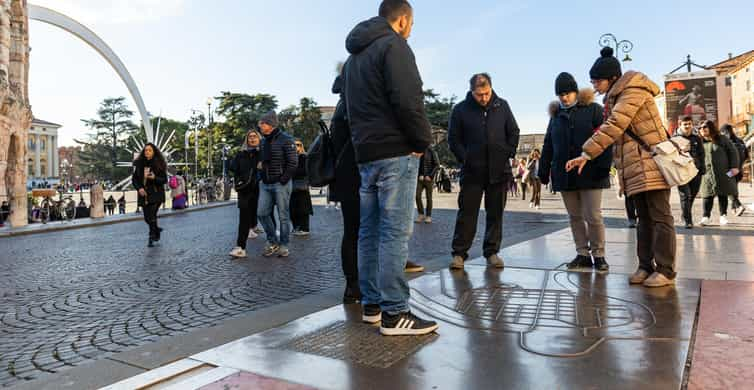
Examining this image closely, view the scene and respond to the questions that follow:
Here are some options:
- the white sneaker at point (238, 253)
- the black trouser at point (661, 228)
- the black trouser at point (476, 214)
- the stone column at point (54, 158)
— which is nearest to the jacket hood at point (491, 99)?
the black trouser at point (476, 214)

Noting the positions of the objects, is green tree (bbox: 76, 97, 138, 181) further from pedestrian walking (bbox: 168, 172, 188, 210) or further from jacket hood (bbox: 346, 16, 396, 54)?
jacket hood (bbox: 346, 16, 396, 54)

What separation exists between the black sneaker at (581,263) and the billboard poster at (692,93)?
42.2 metres

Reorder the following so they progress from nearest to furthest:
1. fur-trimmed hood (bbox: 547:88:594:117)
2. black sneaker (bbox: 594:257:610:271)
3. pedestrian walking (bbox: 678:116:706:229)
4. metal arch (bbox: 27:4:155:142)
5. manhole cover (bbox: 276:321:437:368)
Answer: manhole cover (bbox: 276:321:437:368) < black sneaker (bbox: 594:257:610:271) < fur-trimmed hood (bbox: 547:88:594:117) < pedestrian walking (bbox: 678:116:706:229) < metal arch (bbox: 27:4:155:142)

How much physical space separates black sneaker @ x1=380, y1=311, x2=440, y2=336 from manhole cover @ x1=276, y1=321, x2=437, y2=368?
3 centimetres

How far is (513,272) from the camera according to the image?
4.73m

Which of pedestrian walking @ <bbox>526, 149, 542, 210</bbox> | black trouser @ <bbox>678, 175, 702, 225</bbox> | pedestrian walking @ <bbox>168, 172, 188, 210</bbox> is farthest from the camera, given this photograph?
pedestrian walking @ <bbox>168, 172, 188, 210</bbox>

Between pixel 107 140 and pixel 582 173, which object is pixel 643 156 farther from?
pixel 107 140

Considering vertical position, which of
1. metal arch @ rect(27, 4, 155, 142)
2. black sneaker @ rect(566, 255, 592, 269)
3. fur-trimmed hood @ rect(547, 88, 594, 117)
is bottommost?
black sneaker @ rect(566, 255, 592, 269)

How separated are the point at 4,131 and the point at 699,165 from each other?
26.0 metres

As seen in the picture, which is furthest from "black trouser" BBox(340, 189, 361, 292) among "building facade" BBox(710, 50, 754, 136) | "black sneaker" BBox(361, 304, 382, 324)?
"building facade" BBox(710, 50, 754, 136)

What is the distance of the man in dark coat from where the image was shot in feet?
16.8

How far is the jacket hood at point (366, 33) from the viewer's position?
10.0 ft

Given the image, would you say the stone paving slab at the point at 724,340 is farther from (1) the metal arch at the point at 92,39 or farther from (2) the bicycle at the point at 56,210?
(1) the metal arch at the point at 92,39

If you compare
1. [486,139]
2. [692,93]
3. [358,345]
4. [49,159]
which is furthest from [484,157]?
[49,159]
